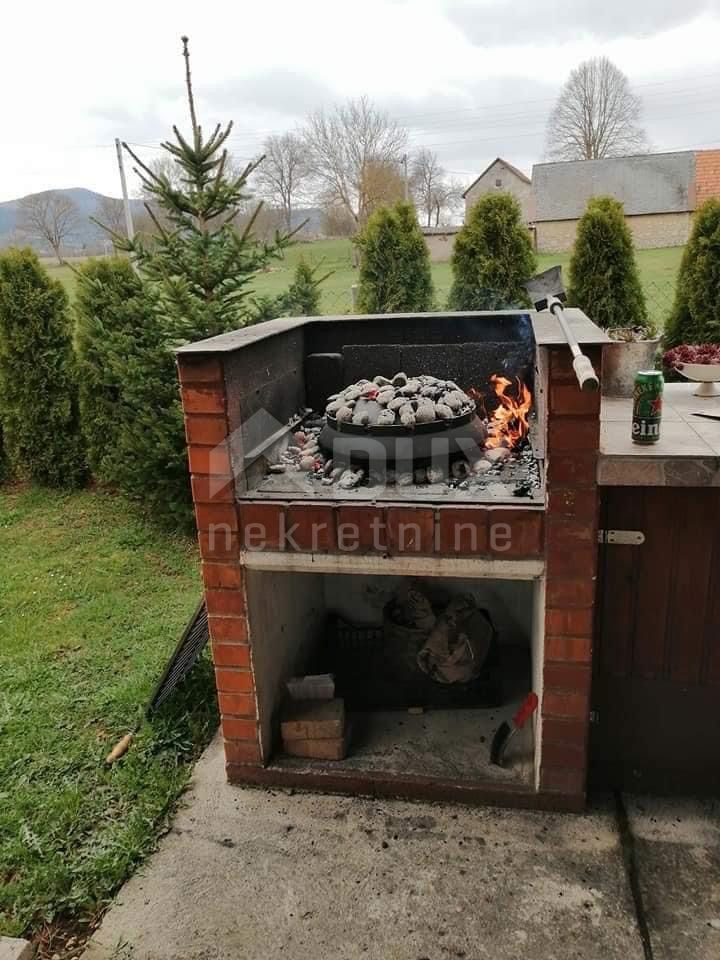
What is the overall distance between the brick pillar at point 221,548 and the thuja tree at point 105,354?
8.33ft

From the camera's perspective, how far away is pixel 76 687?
10.4 ft

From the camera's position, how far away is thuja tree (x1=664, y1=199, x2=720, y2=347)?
4.95 metres

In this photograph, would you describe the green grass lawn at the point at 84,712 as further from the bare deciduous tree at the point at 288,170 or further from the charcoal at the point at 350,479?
the bare deciduous tree at the point at 288,170

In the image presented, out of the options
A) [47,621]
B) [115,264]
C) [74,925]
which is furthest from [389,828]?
[115,264]

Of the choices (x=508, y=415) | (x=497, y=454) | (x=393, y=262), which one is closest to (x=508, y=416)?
(x=508, y=415)

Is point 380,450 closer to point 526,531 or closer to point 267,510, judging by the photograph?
point 267,510

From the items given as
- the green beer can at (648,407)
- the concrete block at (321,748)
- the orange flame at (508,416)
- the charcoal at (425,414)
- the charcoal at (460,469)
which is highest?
the green beer can at (648,407)

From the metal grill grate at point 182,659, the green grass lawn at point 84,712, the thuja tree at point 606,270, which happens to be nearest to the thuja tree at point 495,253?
the thuja tree at point 606,270

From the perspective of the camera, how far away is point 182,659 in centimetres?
291

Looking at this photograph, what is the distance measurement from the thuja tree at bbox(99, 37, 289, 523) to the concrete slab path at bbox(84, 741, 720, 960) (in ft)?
8.58

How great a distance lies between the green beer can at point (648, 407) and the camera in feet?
6.70

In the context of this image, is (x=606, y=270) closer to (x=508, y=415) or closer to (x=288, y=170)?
(x=508, y=415)

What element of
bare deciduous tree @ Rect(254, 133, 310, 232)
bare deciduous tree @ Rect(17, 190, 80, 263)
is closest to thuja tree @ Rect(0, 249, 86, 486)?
bare deciduous tree @ Rect(254, 133, 310, 232)

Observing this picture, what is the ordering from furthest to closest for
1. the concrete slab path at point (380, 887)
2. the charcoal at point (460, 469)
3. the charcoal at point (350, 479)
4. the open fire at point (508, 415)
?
the open fire at point (508, 415) < the charcoal at point (460, 469) < the charcoal at point (350, 479) < the concrete slab path at point (380, 887)
